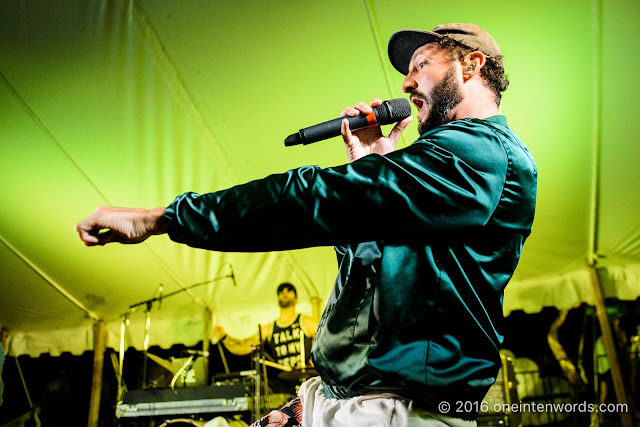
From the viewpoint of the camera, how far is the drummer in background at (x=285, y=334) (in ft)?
22.1

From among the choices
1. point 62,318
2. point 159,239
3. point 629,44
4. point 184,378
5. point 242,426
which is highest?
point 629,44

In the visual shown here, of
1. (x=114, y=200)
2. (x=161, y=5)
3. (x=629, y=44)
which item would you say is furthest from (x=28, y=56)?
(x=629, y=44)

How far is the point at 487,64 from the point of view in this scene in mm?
1708

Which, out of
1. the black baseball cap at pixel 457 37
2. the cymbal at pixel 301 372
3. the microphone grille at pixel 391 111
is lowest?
the cymbal at pixel 301 372

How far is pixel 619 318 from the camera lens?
6746 millimetres

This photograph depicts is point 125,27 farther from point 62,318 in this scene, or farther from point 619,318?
point 619,318

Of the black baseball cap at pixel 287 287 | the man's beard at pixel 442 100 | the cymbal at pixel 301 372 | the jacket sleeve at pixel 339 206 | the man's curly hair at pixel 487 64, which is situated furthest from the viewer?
the black baseball cap at pixel 287 287

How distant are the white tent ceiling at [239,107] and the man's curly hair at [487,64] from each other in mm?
1653

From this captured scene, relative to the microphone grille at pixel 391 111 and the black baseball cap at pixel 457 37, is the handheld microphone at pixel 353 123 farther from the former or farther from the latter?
the black baseball cap at pixel 457 37

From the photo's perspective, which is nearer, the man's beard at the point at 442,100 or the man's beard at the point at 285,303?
the man's beard at the point at 442,100

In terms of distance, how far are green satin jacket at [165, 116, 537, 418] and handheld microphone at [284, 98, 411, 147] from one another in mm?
664

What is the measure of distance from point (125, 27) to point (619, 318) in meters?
7.43

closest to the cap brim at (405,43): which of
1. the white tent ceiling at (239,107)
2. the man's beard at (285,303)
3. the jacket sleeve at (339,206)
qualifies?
the jacket sleeve at (339,206)

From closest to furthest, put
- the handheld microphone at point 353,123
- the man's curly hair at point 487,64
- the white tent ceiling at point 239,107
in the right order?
the man's curly hair at point 487,64 → the handheld microphone at point 353,123 → the white tent ceiling at point 239,107
